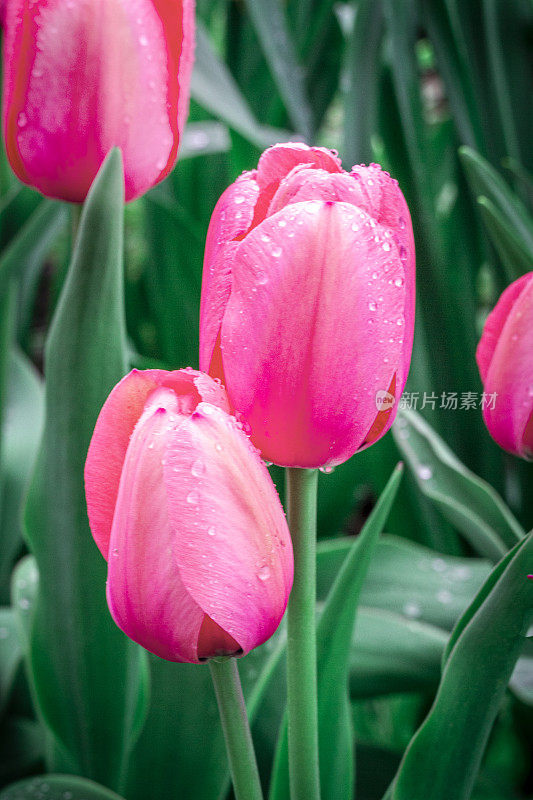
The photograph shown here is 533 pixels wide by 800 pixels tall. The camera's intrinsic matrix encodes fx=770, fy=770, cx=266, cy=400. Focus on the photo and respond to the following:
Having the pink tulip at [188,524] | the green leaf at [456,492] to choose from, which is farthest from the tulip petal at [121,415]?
the green leaf at [456,492]

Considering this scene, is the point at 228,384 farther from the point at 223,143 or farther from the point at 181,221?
the point at 223,143

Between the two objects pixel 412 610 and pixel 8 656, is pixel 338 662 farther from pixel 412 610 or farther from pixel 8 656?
pixel 8 656

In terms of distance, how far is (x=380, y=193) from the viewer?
0.25 meters

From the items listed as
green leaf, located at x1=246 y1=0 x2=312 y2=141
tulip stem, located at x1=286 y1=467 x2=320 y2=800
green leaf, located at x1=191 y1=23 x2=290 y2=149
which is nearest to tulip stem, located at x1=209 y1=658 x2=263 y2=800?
tulip stem, located at x1=286 y1=467 x2=320 y2=800

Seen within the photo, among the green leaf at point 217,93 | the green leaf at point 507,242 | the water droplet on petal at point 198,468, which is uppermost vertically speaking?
the green leaf at point 217,93

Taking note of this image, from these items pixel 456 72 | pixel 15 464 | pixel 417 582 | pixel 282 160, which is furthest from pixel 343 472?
pixel 282 160

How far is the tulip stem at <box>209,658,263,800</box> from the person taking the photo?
243 millimetres

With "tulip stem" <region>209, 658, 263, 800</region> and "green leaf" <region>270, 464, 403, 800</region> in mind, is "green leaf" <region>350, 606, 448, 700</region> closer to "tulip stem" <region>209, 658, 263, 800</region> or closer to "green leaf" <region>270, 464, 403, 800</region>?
"green leaf" <region>270, 464, 403, 800</region>

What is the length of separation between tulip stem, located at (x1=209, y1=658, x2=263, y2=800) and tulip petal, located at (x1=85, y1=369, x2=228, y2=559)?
56 millimetres

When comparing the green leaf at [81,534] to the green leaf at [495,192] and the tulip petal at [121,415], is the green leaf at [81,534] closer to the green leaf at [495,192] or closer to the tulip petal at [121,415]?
the tulip petal at [121,415]

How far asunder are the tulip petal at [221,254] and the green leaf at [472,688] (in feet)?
0.42

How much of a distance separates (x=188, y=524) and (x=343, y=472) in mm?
557

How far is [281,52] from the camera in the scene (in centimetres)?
75

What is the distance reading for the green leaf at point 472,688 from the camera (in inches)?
10.8
